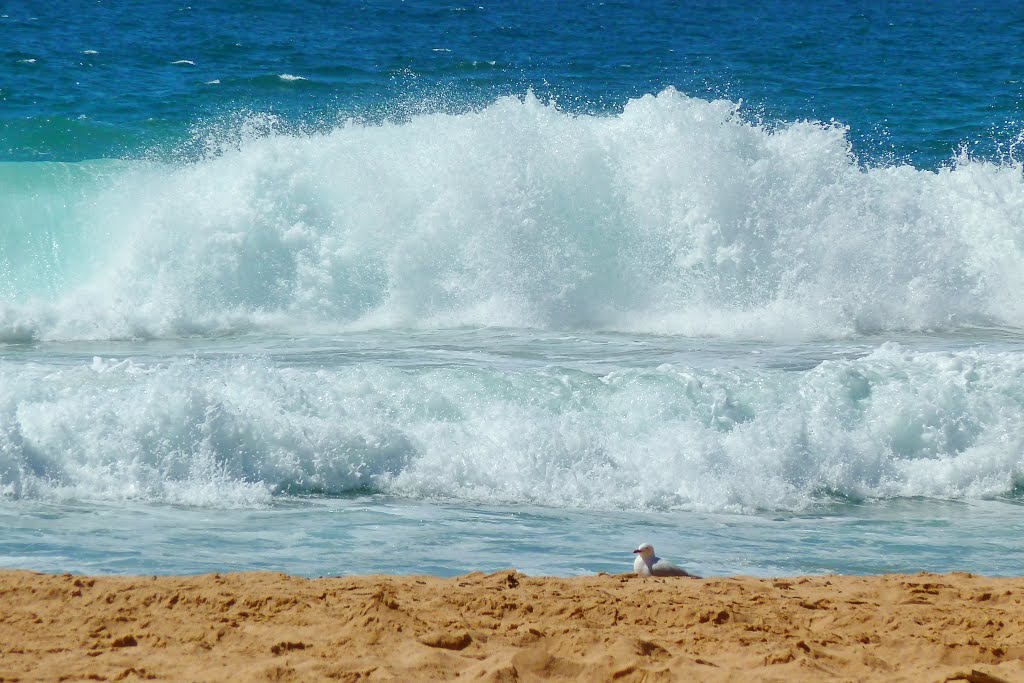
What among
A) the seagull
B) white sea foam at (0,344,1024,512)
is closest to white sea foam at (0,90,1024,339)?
white sea foam at (0,344,1024,512)

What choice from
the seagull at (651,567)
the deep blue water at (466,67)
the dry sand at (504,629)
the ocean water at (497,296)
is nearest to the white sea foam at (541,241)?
the ocean water at (497,296)

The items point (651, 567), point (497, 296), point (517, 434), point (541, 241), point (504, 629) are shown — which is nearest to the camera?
point (504, 629)

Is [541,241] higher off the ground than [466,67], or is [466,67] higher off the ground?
[466,67]

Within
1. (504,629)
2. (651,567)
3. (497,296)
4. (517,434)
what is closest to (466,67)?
(497,296)

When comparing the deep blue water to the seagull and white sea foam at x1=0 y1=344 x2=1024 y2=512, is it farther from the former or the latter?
the seagull

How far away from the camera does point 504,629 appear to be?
15.0 ft

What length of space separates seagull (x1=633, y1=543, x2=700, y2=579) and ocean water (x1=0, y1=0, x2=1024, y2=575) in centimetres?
56

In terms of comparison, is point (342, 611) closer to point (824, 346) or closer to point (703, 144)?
point (824, 346)

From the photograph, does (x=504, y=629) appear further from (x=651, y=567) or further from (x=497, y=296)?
(x=497, y=296)

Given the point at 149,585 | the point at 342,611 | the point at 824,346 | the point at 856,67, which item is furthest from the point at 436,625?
the point at 856,67

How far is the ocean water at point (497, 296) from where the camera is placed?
23.5 feet

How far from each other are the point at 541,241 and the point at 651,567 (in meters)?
8.76

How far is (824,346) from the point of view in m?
11.9

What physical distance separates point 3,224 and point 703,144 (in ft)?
31.3
